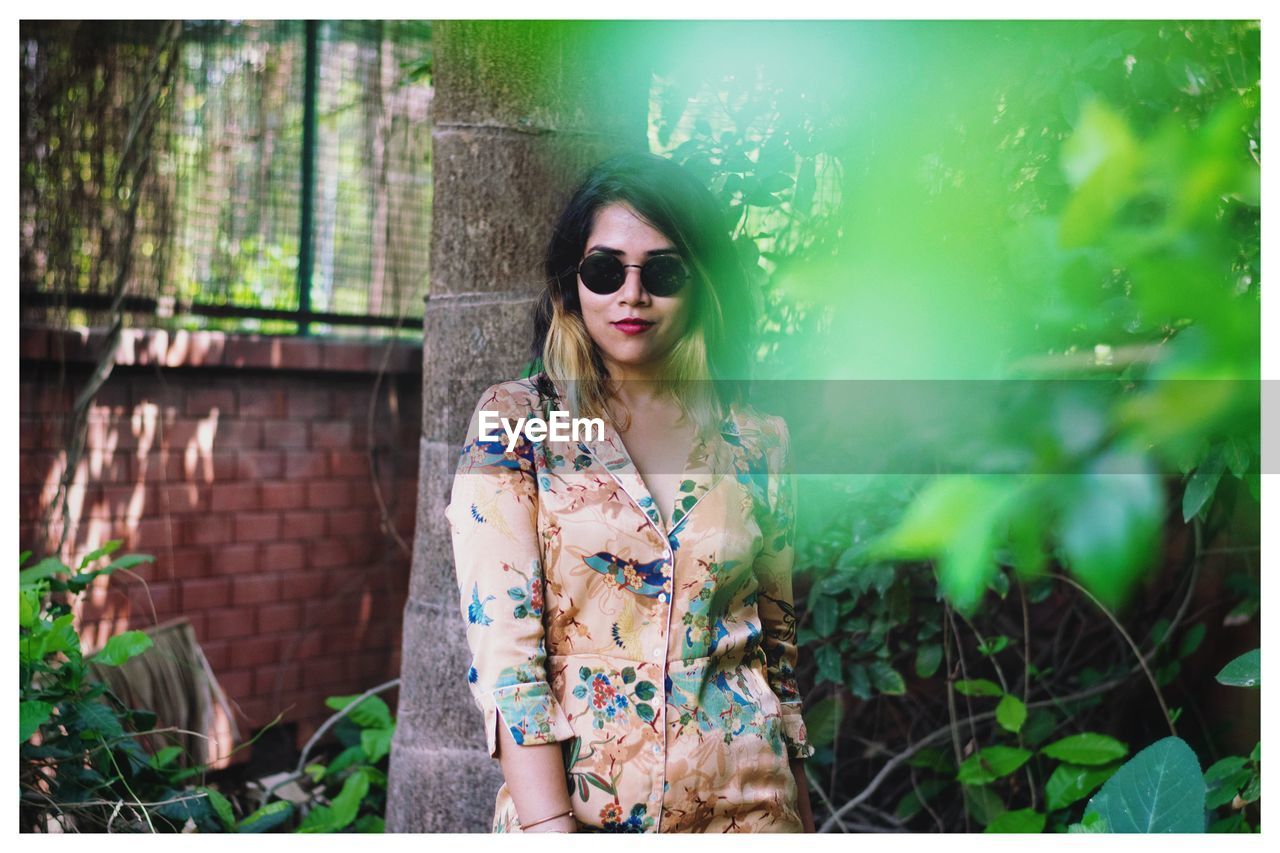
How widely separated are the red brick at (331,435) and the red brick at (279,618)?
1.38ft

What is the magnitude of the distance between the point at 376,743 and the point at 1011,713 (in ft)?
4.17

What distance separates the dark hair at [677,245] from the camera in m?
1.30

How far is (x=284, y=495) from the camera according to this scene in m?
2.67

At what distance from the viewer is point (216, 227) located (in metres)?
2.70

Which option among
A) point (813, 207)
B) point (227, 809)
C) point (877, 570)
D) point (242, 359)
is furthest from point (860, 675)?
point (242, 359)

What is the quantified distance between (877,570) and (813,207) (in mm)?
741

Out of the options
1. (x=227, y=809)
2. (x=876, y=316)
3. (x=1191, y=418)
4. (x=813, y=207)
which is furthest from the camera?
(x=227, y=809)

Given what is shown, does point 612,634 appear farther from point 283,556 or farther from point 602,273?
point 283,556

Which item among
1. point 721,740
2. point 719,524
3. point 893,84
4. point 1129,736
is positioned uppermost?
point 893,84

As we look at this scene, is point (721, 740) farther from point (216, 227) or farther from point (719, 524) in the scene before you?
point (216, 227)

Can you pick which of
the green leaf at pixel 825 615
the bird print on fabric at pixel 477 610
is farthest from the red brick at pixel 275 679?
the bird print on fabric at pixel 477 610

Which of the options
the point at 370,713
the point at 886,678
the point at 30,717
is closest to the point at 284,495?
the point at 370,713

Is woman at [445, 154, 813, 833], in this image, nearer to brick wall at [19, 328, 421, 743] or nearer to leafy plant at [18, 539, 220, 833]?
leafy plant at [18, 539, 220, 833]

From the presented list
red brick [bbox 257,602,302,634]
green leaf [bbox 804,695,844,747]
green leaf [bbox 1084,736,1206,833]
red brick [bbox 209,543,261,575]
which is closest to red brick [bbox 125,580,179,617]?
red brick [bbox 209,543,261,575]
